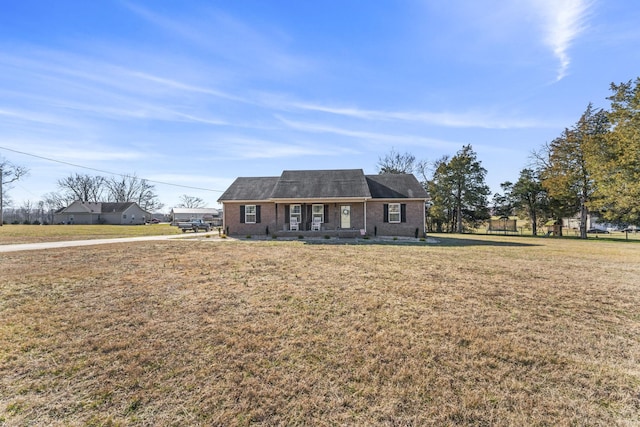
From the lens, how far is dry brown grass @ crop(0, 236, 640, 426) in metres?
2.62

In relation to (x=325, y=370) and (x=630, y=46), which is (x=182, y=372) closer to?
(x=325, y=370)

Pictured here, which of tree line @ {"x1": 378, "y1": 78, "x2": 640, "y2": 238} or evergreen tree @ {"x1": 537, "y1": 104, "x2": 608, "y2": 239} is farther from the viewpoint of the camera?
evergreen tree @ {"x1": 537, "y1": 104, "x2": 608, "y2": 239}

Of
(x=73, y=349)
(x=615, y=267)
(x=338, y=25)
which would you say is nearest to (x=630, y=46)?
(x=615, y=267)

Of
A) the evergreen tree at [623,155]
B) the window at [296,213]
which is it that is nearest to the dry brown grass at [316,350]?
the window at [296,213]

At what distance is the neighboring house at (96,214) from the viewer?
55781 millimetres

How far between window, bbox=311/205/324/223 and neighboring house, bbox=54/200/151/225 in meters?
53.0

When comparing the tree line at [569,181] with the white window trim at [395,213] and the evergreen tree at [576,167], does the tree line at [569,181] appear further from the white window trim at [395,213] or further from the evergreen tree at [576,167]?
the white window trim at [395,213]

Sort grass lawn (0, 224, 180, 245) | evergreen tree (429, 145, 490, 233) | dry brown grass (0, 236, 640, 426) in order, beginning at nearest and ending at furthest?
dry brown grass (0, 236, 640, 426) → grass lawn (0, 224, 180, 245) → evergreen tree (429, 145, 490, 233)

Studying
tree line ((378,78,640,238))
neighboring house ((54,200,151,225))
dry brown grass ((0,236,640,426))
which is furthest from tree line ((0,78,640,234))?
neighboring house ((54,200,151,225))

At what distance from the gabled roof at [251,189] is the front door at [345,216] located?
207 inches

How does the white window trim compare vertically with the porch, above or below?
above

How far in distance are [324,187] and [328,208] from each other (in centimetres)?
153

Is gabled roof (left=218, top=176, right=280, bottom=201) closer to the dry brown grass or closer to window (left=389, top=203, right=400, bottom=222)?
window (left=389, top=203, right=400, bottom=222)

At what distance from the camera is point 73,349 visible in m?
3.60
